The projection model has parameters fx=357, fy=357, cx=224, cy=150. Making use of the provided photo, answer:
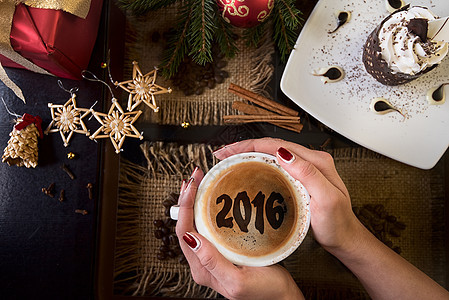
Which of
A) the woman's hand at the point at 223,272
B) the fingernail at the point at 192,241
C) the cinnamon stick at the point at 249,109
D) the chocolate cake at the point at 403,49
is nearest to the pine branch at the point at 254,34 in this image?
the cinnamon stick at the point at 249,109

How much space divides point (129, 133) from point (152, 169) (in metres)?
0.11

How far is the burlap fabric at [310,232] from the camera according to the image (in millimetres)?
947

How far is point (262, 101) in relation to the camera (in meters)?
0.96

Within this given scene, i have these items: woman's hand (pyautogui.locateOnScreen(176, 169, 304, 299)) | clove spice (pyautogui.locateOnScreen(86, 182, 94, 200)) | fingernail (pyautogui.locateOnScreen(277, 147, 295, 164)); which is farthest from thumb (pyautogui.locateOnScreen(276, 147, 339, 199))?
clove spice (pyautogui.locateOnScreen(86, 182, 94, 200))

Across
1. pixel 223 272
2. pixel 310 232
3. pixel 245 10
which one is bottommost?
pixel 310 232

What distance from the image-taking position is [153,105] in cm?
96

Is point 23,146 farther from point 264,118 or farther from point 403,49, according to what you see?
point 403,49

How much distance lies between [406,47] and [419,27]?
0.18 ft

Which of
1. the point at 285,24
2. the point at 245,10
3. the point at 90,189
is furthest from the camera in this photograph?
the point at 90,189

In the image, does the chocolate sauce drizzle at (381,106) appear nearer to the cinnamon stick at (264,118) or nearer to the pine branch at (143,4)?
the cinnamon stick at (264,118)

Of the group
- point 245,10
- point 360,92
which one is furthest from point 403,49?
point 245,10

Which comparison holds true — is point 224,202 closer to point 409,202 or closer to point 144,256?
point 144,256

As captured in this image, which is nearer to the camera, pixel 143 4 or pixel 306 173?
pixel 306 173

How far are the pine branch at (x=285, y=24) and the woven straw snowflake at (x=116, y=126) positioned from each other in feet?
1.39
